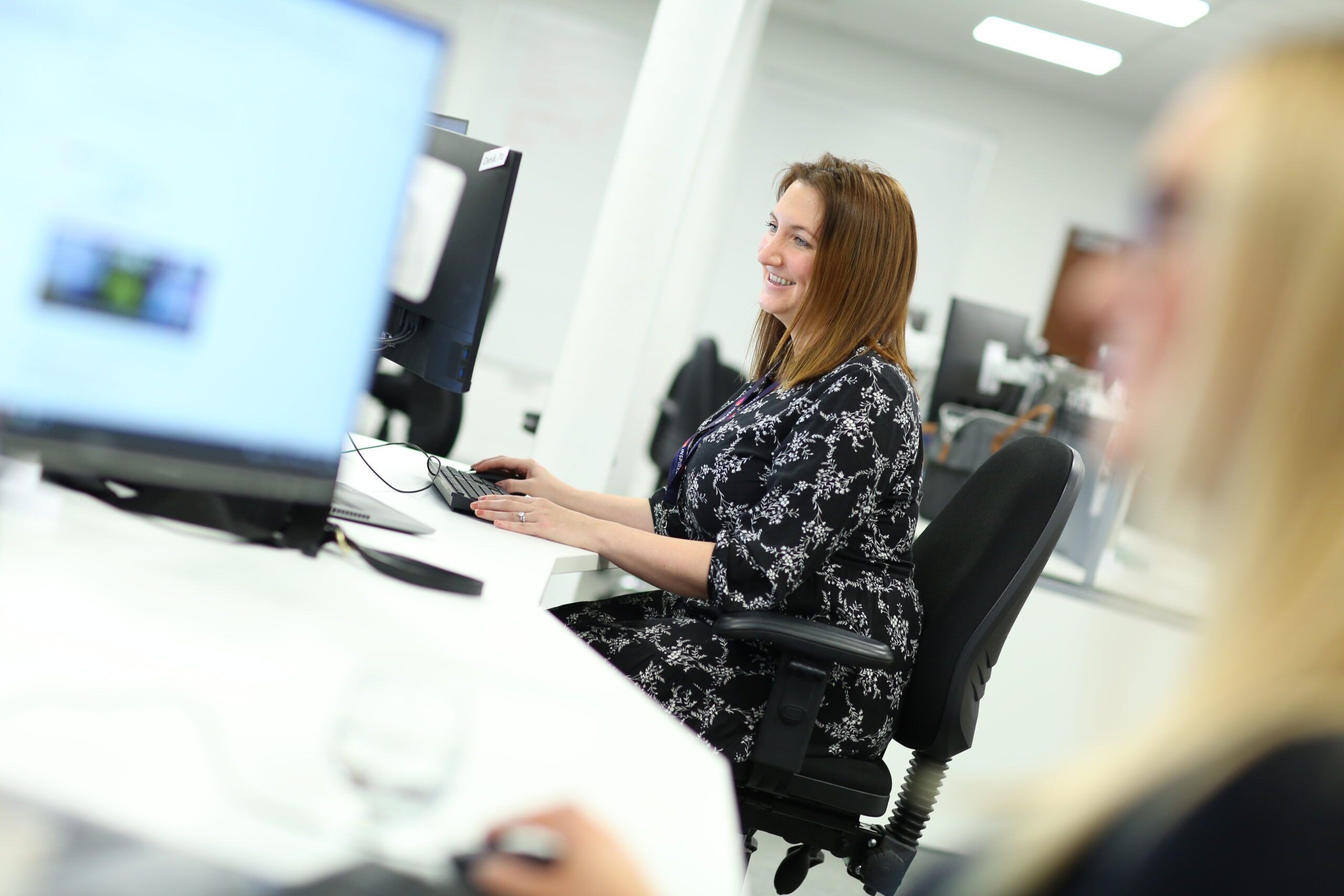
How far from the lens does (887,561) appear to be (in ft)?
5.04

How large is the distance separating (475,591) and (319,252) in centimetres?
41

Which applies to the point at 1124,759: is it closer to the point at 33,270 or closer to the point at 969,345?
the point at 33,270

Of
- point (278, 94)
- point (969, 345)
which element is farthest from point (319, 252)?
point (969, 345)

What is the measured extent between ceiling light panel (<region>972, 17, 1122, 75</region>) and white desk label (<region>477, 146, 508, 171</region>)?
394cm

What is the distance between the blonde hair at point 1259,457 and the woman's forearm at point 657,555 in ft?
3.31

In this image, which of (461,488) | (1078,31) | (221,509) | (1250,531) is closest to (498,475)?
(461,488)

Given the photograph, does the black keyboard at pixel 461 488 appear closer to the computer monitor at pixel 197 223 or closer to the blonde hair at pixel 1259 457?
the computer monitor at pixel 197 223

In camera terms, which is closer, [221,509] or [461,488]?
[221,509]

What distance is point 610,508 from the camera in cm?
183

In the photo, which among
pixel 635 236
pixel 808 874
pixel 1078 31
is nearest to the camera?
pixel 808 874

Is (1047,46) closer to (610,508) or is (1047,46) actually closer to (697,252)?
(697,252)

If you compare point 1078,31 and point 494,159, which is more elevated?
point 1078,31

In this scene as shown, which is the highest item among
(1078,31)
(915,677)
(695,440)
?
(1078,31)

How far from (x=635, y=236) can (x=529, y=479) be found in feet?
3.17
